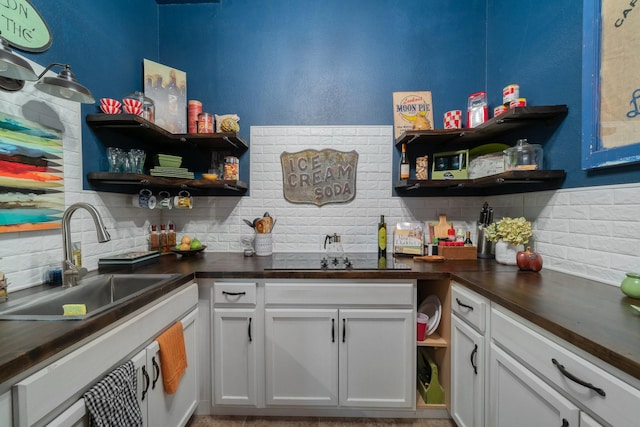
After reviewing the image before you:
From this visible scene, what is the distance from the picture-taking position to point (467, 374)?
140 centimetres

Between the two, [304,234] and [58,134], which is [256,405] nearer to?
[304,234]

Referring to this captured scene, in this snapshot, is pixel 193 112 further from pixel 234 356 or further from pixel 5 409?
pixel 5 409

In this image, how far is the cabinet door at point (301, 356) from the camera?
5.26 ft

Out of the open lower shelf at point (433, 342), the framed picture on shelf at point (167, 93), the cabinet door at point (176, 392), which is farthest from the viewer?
the framed picture on shelf at point (167, 93)

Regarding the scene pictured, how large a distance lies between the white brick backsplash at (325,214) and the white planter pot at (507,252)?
14 cm

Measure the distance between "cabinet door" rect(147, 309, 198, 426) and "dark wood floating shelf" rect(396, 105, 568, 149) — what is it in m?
1.92

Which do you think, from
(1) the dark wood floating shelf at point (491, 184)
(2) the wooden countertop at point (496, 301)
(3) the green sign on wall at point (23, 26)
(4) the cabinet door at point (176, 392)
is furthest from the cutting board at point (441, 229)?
(3) the green sign on wall at point (23, 26)

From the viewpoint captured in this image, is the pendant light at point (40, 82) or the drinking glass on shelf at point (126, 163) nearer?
the pendant light at point (40, 82)

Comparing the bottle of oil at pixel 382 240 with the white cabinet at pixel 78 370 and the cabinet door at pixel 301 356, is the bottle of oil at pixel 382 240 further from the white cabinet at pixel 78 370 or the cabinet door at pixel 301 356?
the white cabinet at pixel 78 370

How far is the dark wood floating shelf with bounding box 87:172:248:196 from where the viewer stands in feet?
5.16

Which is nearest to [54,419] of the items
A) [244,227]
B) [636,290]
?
[244,227]

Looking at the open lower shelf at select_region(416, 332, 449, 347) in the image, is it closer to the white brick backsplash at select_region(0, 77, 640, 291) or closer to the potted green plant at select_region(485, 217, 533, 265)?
the potted green plant at select_region(485, 217, 533, 265)

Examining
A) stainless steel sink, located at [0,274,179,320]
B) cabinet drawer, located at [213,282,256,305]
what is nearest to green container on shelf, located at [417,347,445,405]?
cabinet drawer, located at [213,282,256,305]

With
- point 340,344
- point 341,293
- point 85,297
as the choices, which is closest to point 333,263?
point 341,293
